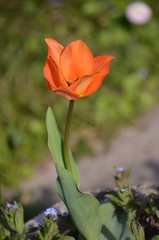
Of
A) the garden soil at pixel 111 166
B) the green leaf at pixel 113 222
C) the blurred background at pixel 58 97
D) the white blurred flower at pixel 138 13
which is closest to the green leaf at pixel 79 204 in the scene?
the green leaf at pixel 113 222

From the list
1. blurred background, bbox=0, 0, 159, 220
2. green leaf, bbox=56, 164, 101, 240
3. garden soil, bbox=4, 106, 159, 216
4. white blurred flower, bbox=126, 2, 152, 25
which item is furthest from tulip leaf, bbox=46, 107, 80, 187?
white blurred flower, bbox=126, 2, 152, 25

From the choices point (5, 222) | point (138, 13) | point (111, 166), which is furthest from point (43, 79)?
point (5, 222)

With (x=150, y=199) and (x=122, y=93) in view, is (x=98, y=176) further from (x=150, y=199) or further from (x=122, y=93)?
(x=150, y=199)

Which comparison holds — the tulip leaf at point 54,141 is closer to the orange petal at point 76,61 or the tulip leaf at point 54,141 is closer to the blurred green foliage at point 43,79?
the orange petal at point 76,61

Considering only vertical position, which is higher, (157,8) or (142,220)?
(157,8)

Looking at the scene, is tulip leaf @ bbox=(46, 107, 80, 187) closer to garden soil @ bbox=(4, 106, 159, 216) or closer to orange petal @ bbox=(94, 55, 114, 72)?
orange petal @ bbox=(94, 55, 114, 72)

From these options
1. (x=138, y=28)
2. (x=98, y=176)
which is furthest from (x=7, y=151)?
(x=138, y=28)
